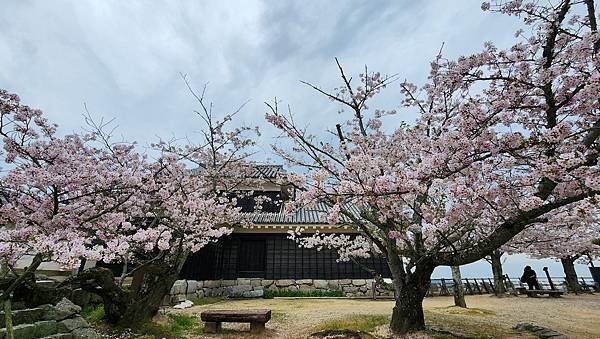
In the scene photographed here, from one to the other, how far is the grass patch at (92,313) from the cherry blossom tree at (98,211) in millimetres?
442

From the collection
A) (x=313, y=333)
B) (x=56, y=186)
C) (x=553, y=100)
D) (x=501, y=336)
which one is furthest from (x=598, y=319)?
(x=56, y=186)

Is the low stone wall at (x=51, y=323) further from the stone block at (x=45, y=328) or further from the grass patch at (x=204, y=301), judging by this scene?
the grass patch at (x=204, y=301)

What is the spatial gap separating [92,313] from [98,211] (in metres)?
2.56

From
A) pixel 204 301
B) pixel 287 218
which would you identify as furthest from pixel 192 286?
pixel 287 218

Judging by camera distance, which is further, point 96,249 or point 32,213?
point 32,213

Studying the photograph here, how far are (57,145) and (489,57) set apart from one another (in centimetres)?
678

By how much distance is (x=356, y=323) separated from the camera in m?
6.51

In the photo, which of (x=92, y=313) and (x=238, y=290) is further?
(x=238, y=290)

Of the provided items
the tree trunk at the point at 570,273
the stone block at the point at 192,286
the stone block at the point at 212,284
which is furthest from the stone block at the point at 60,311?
the tree trunk at the point at 570,273

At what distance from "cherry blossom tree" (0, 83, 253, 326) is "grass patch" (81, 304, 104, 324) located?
1.45 ft

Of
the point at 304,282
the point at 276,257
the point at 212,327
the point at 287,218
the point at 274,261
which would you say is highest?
the point at 287,218

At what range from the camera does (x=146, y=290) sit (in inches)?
247

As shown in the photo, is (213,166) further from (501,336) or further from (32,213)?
(501,336)

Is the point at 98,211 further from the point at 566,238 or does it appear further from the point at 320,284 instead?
the point at 566,238
